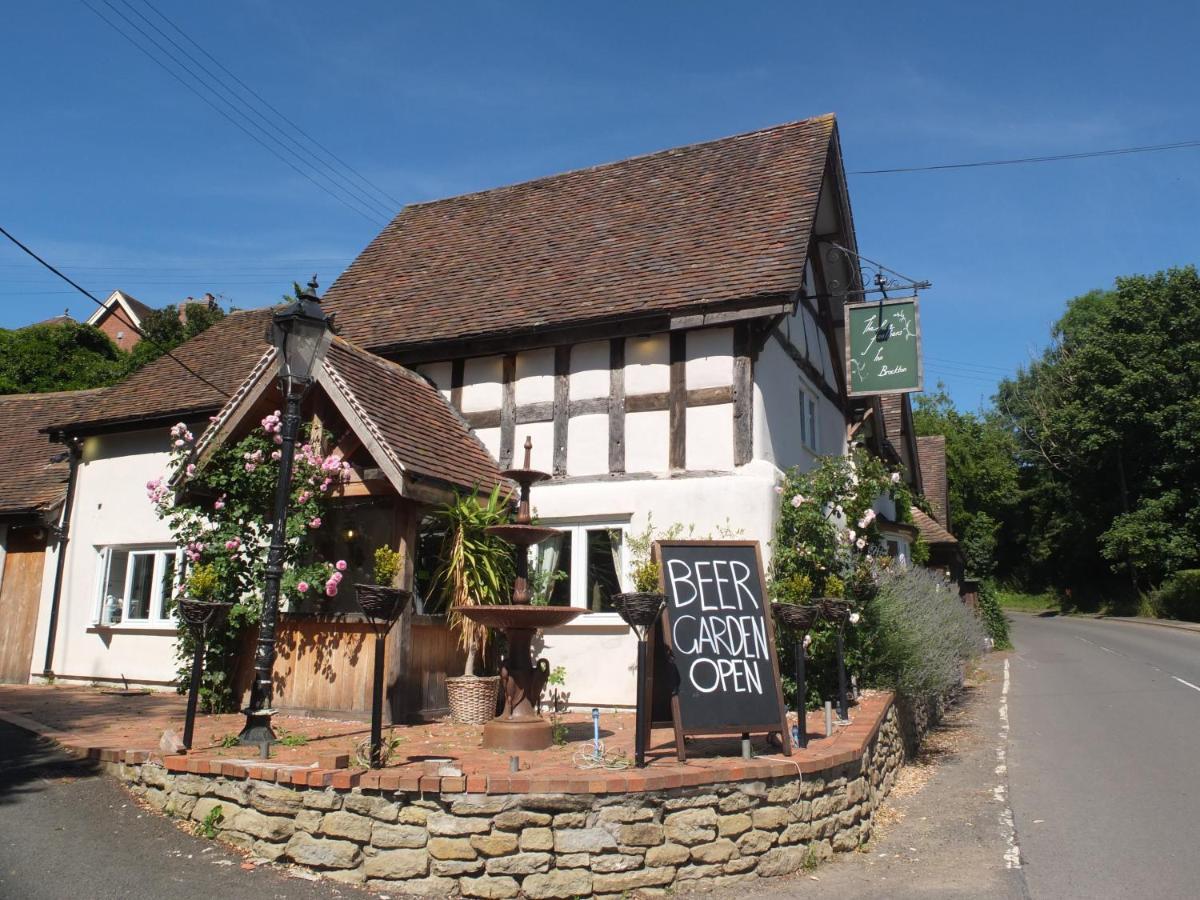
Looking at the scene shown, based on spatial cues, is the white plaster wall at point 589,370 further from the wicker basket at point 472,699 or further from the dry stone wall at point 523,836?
the dry stone wall at point 523,836

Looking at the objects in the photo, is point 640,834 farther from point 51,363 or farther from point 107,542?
point 51,363

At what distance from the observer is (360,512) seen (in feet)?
33.8

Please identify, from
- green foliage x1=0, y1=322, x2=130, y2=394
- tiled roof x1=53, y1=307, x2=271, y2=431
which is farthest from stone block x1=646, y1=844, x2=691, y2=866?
green foliage x1=0, y1=322, x2=130, y2=394

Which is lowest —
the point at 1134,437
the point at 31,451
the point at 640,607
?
the point at 640,607

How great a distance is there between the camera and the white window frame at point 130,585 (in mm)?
12852

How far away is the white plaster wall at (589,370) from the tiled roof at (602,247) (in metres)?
0.46

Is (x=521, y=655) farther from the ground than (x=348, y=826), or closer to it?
farther from the ground

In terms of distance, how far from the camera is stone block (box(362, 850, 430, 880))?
5.58 m

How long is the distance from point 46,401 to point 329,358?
11816 millimetres

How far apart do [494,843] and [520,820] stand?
205 mm

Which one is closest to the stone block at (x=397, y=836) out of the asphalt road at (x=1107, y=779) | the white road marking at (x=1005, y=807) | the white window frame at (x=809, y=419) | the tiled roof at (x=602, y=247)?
the asphalt road at (x=1107, y=779)

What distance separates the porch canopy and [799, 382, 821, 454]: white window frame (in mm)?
4638

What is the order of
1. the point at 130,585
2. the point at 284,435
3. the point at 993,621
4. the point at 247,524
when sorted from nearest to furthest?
the point at 284,435, the point at 247,524, the point at 130,585, the point at 993,621

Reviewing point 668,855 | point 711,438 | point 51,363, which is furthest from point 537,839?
point 51,363
